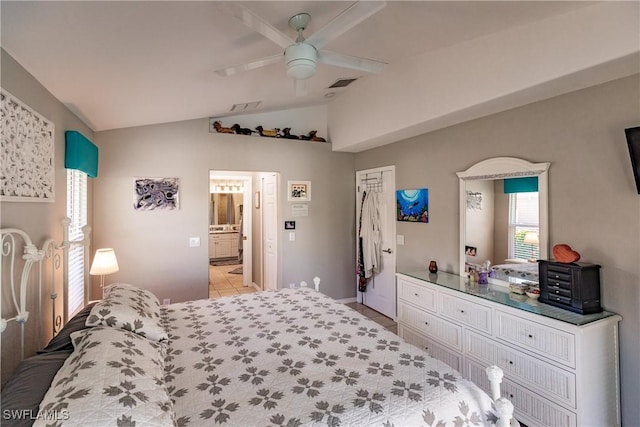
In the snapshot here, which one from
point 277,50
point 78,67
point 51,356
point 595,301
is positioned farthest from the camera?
point 277,50

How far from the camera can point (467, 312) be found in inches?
106

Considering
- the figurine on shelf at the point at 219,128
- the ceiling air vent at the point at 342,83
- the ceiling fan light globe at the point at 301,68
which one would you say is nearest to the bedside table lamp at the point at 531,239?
the ceiling fan light globe at the point at 301,68

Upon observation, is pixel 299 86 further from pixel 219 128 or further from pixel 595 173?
pixel 219 128

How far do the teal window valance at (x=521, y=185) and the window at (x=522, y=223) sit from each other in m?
0.03

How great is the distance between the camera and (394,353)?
1.88 metres

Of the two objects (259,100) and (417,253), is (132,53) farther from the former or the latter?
(417,253)

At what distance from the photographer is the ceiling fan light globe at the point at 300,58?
1.84 meters

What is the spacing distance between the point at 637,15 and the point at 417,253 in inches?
108

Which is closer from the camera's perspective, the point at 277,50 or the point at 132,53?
the point at 132,53

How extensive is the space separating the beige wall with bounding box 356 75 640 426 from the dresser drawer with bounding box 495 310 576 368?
1.59 feet

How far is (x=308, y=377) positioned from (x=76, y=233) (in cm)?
264

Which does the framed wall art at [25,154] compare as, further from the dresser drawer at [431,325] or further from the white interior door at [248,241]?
the white interior door at [248,241]

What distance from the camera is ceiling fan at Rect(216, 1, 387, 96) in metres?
1.53

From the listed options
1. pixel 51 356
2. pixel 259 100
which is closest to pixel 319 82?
pixel 259 100
